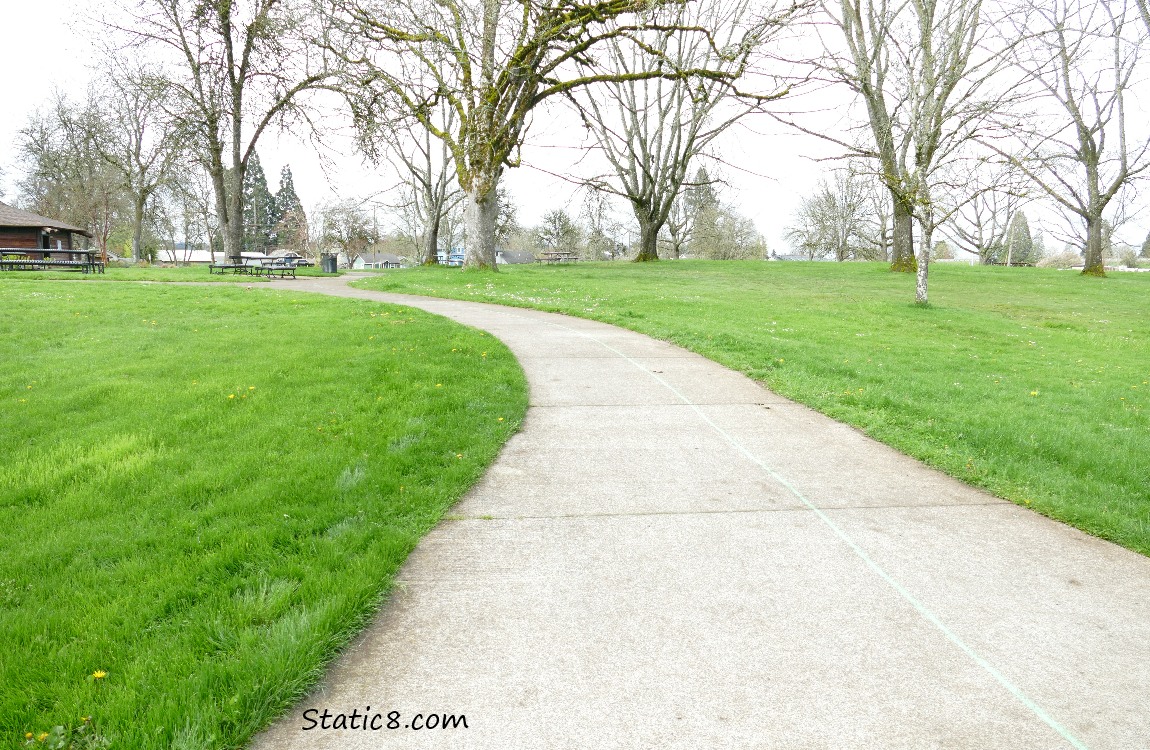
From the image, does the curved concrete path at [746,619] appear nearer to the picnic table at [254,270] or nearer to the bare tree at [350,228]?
the picnic table at [254,270]

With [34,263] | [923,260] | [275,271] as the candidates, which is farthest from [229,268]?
[923,260]

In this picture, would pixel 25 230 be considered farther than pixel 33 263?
Yes

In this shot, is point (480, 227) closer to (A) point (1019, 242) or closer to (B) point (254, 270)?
(B) point (254, 270)

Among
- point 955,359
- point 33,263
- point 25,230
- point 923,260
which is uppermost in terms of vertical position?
point 25,230

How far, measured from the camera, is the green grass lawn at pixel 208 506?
93.3 inches

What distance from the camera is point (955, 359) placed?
9.88 meters

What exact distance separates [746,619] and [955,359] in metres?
8.80

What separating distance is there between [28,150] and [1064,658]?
64.0 metres

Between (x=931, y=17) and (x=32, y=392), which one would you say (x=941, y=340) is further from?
(x=32, y=392)

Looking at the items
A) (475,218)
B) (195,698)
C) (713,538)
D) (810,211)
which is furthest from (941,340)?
(810,211)

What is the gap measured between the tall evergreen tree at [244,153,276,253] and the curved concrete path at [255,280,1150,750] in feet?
257

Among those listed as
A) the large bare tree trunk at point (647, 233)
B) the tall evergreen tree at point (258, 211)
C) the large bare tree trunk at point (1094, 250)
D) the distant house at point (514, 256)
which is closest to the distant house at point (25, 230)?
the tall evergreen tree at point (258, 211)

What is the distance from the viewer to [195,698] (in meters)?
2.26

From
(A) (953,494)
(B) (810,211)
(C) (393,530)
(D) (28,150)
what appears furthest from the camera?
(B) (810,211)
